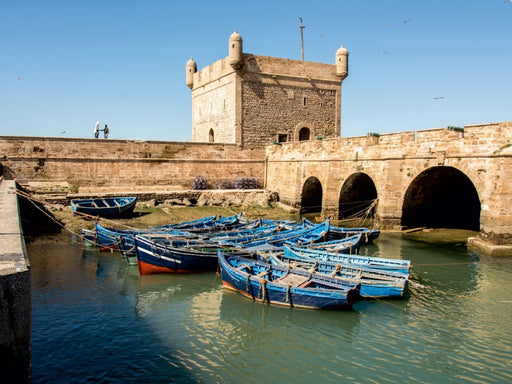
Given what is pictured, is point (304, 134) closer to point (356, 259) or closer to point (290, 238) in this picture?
point (290, 238)

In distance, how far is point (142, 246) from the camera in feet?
40.8

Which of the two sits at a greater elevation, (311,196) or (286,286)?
(311,196)

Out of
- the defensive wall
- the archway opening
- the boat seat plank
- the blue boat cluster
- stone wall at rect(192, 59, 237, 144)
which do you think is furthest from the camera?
the archway opening

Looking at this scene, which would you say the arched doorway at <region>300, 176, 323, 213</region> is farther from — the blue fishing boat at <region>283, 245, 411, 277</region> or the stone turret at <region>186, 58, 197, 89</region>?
the stone turret at <region>186, 58, 197, 89</region>

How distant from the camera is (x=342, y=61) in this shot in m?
29.2

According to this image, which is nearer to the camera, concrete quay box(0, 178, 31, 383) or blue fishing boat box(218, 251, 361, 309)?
concrete quay box(0, 178, 31, 383)

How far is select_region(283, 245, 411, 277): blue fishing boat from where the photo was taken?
1159 cm

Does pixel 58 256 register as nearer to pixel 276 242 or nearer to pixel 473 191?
pixel 276 242

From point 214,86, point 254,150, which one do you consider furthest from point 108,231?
point 214,86

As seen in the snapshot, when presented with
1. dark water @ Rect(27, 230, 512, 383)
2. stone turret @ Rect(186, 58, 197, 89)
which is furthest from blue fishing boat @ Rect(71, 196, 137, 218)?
stone turret @ Rect(186, 58, 197, 89)

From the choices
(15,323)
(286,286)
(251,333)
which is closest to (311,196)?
(286,286)

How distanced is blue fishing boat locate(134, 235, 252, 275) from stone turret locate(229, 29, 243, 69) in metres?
16.2

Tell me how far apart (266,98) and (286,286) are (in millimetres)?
19581

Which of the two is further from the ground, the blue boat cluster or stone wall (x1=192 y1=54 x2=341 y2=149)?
stone wall (x1=192 y1=54 x2=341 y2=149)
